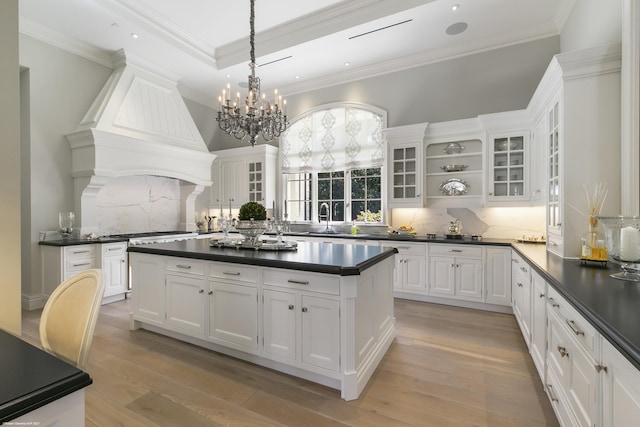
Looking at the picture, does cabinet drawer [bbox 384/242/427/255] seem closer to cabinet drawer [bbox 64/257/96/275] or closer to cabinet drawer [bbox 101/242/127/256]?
cabinet drawer [bbox 101/242/127/256]

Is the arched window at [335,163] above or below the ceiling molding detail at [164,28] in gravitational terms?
below

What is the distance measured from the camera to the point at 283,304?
2.46 metres

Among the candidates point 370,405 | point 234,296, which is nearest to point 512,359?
point 370,405

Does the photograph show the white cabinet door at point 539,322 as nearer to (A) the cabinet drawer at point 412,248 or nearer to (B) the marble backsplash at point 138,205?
(A) the cabinet drawer at point 412,248

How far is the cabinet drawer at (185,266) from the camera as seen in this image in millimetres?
2906

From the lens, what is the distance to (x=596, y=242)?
2.38 metres

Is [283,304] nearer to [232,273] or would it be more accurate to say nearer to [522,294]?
[232,273]

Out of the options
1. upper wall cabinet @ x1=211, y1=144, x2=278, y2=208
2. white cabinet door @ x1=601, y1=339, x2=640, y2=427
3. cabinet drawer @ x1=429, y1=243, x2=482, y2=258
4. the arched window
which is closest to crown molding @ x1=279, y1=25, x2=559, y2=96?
the arched window

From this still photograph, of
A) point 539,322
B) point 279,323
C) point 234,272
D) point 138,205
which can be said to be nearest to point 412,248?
point 539,322

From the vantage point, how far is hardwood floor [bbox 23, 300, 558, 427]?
1999 millimetres

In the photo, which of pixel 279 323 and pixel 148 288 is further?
pixel 148 288

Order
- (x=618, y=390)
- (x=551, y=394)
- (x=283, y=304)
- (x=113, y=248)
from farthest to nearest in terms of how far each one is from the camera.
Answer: (x=113, y=248) → (x=283, y=304) → (x=551, y=394) → (x=618, y=390)

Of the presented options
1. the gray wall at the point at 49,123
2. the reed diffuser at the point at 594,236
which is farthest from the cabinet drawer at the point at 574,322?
the gray wall at the point at 49,123

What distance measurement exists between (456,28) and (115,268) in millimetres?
5911
